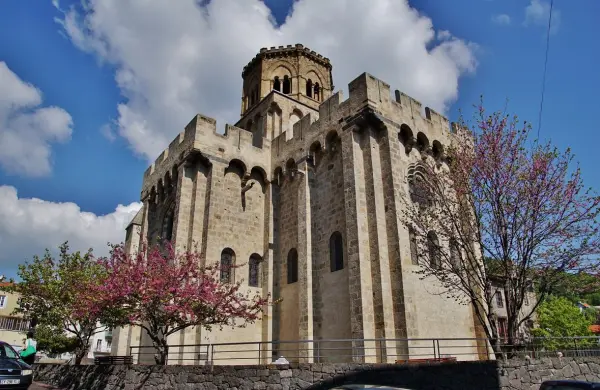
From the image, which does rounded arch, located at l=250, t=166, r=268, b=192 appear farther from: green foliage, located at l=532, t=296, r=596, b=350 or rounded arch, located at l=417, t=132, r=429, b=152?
green foliage, located at l=532, t=296, r=596, b=350

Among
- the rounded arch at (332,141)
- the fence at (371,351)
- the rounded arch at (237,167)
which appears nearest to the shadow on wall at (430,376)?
the fence at (371,351)

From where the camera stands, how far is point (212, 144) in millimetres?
20672

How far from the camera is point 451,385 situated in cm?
1023

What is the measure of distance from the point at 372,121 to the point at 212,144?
7972 millimetres

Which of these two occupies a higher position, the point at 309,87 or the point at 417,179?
the point at 309,87

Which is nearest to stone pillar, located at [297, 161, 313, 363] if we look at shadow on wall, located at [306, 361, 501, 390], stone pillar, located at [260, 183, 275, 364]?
stone pillar, located at [260, 183, 275, 364]

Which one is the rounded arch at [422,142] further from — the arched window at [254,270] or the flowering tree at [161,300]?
the flowering tree at [161,300]

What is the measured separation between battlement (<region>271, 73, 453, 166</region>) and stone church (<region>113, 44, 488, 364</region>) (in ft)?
0.20

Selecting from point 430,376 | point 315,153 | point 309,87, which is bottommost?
point 430,376

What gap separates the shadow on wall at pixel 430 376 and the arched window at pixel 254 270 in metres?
9.44

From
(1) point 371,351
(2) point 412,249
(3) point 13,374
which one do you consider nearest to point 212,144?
(2) point 412,249

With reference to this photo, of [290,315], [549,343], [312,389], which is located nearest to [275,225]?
[290,315]

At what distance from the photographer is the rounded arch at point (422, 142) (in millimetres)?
18938

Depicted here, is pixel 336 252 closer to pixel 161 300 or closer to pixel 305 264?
pixel 305 264
